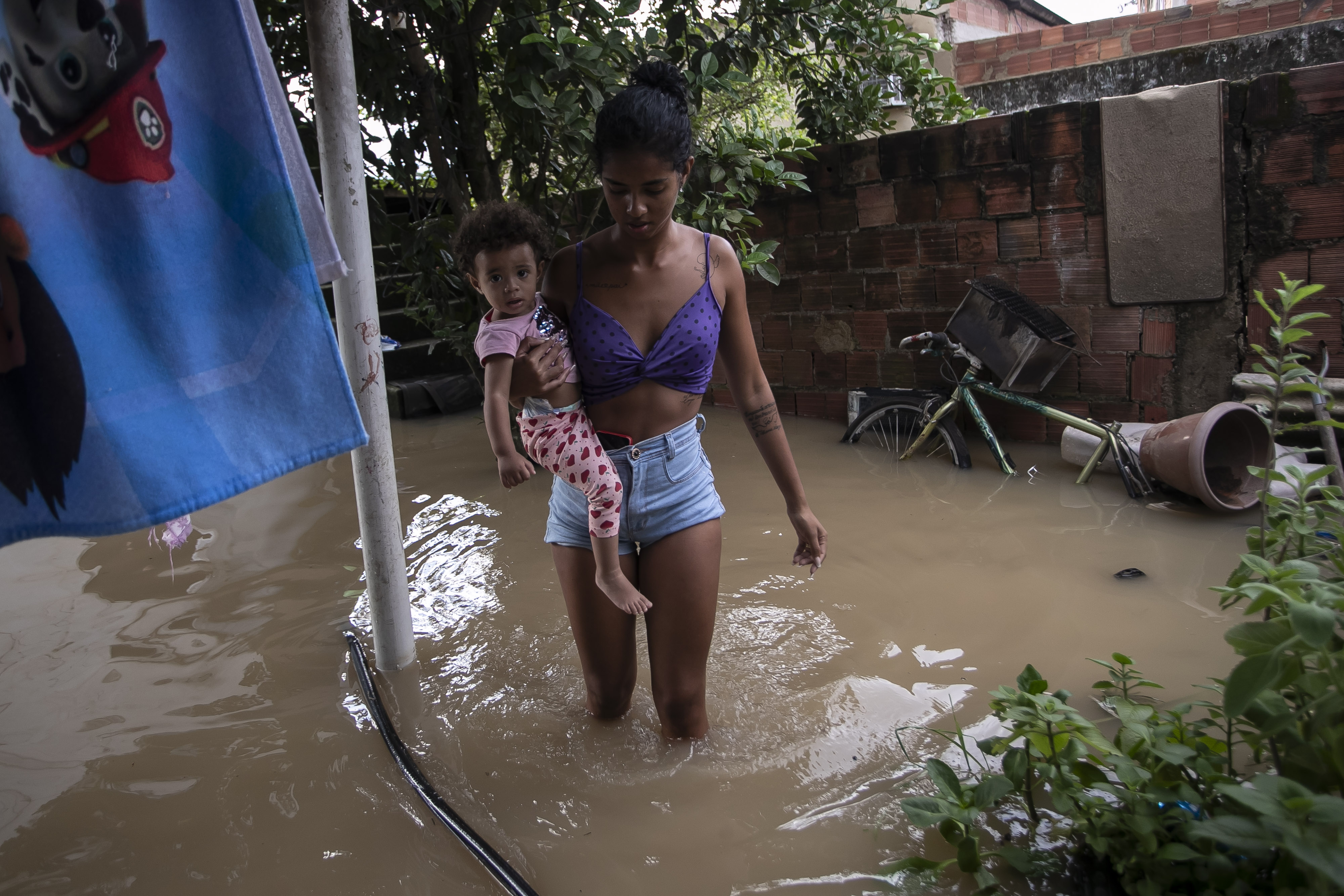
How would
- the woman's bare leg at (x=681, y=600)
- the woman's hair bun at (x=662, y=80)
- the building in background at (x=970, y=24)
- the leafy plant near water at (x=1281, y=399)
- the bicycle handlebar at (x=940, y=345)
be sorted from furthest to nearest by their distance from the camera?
the building in background at (x=970, y=24) < the bicycle handlebar at (x=940, y=345) < the woman's bare leg at (x=681, y=600) < the woman's hair bun at (x=662, y=80) < the leafy plant near water at (x=1281, y=399)

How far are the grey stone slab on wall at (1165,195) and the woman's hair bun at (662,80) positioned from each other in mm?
3345

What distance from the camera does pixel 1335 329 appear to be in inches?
158

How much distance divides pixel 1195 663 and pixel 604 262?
220 centimetres

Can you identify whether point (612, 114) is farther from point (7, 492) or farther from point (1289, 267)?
point (1289, 267)

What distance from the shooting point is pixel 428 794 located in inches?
90.0

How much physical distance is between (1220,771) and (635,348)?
1.51 m

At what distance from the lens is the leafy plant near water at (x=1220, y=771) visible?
133 centimetres

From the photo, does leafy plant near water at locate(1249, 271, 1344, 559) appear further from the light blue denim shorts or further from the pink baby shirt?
the pink baby shirt

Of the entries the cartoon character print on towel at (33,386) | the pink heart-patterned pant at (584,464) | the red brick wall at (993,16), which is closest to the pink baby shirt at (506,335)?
the pink heart-patterned pant at (584,464)

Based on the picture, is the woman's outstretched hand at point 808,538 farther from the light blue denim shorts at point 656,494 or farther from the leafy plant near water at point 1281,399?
the leafy plant near water at point 1281,399

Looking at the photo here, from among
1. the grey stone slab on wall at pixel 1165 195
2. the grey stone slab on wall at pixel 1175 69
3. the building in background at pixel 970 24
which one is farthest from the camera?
the building in background at pixel 970 24

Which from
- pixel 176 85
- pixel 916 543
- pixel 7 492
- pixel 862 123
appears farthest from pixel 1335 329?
pixel 7 492

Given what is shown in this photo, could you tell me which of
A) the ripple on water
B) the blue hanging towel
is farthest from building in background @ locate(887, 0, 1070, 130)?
the blue hanging towel

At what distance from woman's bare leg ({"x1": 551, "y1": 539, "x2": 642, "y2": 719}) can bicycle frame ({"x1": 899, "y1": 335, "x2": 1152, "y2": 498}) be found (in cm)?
293
